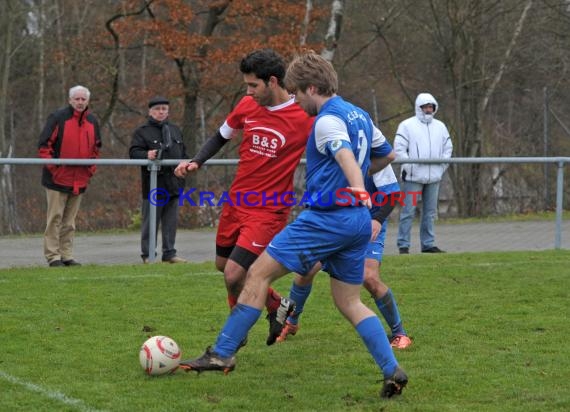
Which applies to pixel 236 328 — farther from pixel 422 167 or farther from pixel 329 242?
pixel 422 167

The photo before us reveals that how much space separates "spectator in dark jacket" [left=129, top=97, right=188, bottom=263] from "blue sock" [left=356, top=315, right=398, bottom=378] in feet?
21.3

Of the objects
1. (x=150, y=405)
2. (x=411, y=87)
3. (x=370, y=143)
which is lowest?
(x=150, y=405)

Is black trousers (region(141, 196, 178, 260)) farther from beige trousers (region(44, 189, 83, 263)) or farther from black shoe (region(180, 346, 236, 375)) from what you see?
black shoe (region(180, 346, 236, 375))

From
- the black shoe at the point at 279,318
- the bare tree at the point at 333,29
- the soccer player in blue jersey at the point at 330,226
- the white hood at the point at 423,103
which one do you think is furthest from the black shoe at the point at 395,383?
the bare tree at the point at 333,29

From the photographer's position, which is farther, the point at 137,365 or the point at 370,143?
the point at 137,365

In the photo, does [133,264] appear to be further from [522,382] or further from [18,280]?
[522,382]

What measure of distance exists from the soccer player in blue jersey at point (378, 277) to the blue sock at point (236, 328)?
3.82ft

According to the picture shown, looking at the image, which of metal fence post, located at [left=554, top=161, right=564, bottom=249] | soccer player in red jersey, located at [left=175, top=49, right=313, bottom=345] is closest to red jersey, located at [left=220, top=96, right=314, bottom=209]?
soccer player in red jersey, located at [left=175, top=49, right=313, bottom=345]

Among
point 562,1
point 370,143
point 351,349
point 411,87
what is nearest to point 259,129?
point 370,143

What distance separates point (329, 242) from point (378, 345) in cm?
63

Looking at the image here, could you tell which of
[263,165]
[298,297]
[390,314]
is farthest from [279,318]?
[263,165]

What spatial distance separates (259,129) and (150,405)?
2121 mm

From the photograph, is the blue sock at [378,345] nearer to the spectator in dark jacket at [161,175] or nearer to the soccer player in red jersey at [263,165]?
the soccer player in red jersey at [263,165]

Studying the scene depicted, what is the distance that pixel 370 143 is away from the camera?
240 inches
